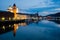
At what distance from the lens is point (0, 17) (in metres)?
47.6

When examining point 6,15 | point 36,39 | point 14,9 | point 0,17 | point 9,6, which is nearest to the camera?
point 36,39

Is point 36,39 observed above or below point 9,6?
below

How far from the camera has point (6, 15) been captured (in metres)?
52.6

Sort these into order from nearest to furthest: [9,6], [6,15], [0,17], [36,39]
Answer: [36,39], [0,17], [6,15], [9,6]

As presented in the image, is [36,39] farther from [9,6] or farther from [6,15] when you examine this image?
[9,6]

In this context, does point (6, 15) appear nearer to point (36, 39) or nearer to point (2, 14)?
point (2, 14)

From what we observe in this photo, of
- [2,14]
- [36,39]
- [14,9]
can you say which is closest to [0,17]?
[2,14]

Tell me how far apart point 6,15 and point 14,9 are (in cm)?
2436

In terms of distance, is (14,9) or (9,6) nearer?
(14,9)

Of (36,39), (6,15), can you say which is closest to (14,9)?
(6,15)

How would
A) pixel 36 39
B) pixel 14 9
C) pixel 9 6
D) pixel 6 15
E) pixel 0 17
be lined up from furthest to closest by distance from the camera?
1. pixel 9 6
2. pixel 14 9
3. pixel 6 15
4. pixel 0 17
5. pixel 36 39

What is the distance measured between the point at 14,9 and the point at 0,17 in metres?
29.4

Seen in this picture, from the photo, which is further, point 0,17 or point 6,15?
point 6,15

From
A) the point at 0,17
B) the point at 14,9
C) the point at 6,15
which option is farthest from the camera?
the point at 14,9
